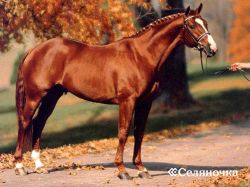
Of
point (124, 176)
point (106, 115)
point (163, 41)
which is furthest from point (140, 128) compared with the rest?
point (106, 115)

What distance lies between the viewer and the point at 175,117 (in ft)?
72.7

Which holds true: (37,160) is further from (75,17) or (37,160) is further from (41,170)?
(75,17)

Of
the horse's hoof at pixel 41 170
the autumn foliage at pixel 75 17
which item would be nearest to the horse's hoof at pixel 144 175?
the horse's hoof at pixel 41 170

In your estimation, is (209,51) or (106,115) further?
(106,115)

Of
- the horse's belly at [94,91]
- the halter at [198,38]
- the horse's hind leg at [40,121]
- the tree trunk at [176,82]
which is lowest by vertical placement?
the tree trunk at [176,82]

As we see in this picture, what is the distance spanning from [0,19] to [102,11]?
2.82 metres

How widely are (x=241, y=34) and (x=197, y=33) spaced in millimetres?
45263

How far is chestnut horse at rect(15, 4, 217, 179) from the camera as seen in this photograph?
10500 millimetres

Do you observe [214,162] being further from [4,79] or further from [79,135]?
[4,79]

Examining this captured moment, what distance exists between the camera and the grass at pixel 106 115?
20.7 meters

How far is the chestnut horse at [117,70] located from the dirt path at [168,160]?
45 cm

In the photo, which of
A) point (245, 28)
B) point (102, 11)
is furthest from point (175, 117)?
point (245, 28)

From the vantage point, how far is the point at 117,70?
1070 centimetres

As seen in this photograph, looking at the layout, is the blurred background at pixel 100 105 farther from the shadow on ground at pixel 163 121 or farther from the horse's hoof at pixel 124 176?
the horse's hoof at pixel 124 176
